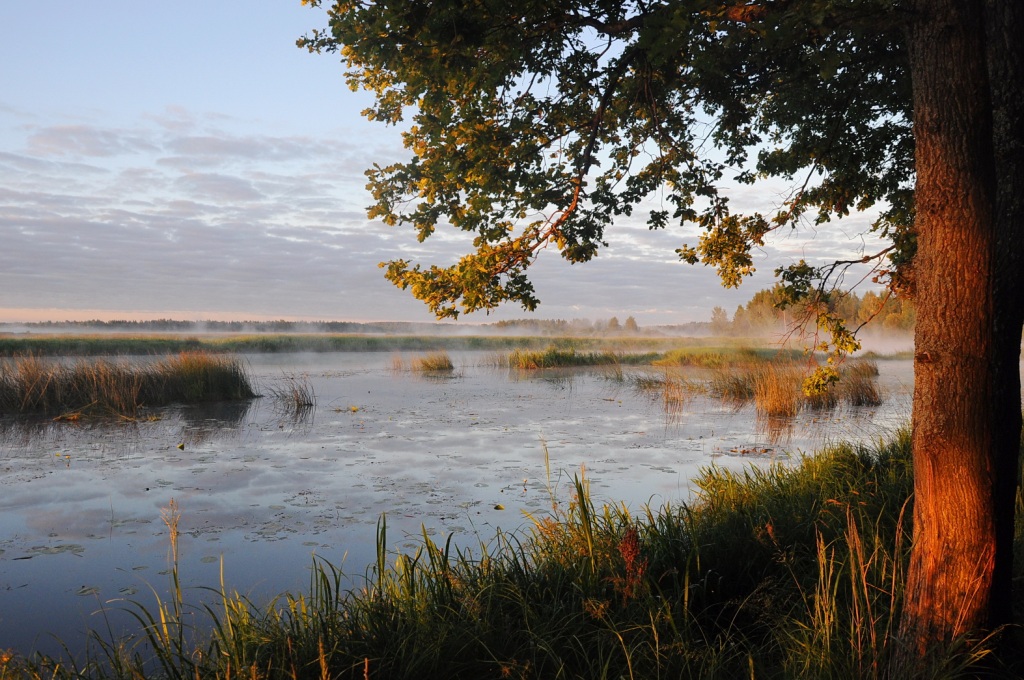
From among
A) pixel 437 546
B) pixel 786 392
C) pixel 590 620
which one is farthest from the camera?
pixel 786 392

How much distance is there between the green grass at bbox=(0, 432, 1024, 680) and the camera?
322 centimetres

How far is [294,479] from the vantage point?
28.0 ft

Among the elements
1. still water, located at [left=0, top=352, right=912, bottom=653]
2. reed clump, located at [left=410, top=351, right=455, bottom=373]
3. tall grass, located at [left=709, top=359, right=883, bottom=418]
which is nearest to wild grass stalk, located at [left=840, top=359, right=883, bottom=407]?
tall grass, located at [left=709, top=359, right=883, bottom=418]

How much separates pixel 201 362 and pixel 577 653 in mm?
15860

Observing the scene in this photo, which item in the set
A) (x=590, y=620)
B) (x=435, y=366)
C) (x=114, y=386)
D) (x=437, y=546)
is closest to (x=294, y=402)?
(x=114, y=386)

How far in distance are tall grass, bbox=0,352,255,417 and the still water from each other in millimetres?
1126

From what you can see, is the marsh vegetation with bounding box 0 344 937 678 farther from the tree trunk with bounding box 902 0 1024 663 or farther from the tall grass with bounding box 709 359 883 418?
the tall grass with bounding box 709 359 883 418

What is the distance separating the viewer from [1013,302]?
10.7 ft

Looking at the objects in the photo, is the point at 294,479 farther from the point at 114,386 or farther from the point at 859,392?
the point at 859,392

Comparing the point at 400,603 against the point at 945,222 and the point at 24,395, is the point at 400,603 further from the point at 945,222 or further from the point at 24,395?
the point at 24,395

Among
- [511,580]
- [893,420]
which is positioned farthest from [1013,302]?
[893,420]

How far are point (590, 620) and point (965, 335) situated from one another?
233cm

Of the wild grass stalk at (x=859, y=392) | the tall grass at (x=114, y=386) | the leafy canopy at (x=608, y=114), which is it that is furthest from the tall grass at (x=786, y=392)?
the tall grass at (x=114, y=386)

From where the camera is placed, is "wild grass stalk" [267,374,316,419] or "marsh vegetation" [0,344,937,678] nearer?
"marsh vegetation" [0,344,937,678]
